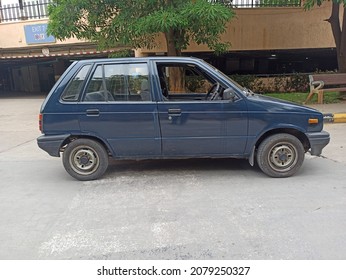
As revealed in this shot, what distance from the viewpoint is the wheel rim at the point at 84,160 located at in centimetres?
482

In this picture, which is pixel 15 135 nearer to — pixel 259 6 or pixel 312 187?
pixel 312 187

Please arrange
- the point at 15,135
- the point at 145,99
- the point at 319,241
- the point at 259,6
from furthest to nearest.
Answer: the point at 259,6 → the point at 15,135 → the point at 145,99 → the point at 319,241

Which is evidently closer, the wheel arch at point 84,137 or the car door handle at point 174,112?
the car door handle at point 174,112

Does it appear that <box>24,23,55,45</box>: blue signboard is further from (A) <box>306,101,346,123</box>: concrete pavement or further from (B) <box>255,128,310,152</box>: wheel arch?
(B) <box>255,128,310,152</box>: wheel arch

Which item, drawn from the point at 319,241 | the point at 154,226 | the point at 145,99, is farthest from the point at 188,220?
the point at 145,99

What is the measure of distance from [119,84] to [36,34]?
15089 mm

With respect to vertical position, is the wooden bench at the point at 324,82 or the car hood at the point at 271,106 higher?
the car hood at the point at 271,106

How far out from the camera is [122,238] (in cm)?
321

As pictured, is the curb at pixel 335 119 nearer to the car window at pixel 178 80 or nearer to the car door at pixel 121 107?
the car window at pixel 178 80

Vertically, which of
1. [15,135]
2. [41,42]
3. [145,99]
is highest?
[41,42]

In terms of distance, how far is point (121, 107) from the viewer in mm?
4621

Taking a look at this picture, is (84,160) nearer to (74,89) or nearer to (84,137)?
(84,137)

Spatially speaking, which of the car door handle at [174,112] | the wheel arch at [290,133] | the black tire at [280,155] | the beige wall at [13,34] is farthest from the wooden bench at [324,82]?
the beige wall at [13,34]
